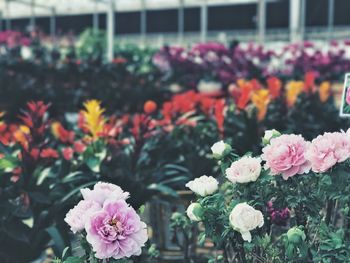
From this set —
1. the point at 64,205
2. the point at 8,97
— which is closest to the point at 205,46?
the point at 8,97

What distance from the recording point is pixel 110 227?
1546mm

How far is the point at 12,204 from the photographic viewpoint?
2.85 m

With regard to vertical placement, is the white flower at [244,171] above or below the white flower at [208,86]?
above

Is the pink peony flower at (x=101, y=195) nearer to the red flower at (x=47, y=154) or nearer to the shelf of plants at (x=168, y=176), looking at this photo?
the shelf of plants at (x=168, y=176)

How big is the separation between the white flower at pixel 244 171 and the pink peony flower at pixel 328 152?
150mm

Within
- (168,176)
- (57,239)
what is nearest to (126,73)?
(168,176)

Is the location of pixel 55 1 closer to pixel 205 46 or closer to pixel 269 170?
pixel 205 46

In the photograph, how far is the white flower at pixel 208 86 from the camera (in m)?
8.31

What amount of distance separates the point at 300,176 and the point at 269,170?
10cm

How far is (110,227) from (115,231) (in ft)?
0.06

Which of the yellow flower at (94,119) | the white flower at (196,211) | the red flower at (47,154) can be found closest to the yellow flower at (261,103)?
the yellow flower at (94,119)

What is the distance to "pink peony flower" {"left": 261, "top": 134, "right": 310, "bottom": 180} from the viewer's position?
71.4 inches

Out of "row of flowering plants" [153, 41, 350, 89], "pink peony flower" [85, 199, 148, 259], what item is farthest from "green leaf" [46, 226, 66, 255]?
"row of flowering plants" [153, 41, 350, 89]

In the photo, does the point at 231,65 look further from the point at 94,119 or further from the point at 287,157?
the point at 287,157
